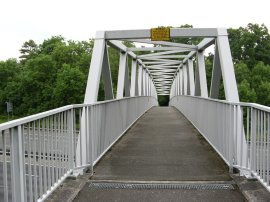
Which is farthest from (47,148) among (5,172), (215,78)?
(215,78)

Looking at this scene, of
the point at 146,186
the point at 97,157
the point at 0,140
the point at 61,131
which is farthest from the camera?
the point at 97,157

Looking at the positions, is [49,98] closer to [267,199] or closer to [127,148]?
[127,148]

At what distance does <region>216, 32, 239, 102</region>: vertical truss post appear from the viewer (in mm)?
7488

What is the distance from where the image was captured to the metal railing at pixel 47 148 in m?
3.19

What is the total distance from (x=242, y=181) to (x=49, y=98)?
49.3 meters

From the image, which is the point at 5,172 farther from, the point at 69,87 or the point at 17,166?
the point at 69,87

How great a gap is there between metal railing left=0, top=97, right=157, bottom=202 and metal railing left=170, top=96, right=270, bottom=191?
215cm

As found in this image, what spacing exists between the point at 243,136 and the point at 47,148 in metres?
2.83

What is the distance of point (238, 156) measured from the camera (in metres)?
5.57

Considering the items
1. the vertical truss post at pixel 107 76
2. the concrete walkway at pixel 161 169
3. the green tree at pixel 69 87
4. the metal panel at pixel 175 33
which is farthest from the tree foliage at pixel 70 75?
the concrete walkway at pixel 161 169

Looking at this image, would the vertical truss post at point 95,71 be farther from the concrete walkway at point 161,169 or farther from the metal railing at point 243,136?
the metal railing at point 243,136

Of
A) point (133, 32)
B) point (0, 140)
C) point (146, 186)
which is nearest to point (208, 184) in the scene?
point (146, 186)

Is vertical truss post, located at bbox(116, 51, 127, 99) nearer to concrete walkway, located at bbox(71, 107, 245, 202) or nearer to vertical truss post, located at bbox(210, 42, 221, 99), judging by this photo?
vertical truss post, located at bbox(210, 42, 221, 99)

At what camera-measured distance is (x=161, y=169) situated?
6156 mm
